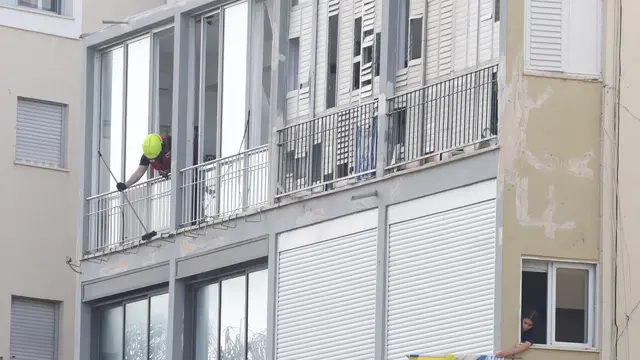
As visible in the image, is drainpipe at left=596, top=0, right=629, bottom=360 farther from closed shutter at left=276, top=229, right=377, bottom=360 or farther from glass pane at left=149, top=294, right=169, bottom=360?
glass pane at left=149, top=294, right=169, bottom=360

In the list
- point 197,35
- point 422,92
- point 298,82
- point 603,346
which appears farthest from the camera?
point 197,35

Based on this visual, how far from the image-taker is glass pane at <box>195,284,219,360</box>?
35.2m

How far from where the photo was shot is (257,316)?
3419cm

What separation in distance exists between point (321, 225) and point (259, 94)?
3.06m

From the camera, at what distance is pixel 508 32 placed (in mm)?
29500

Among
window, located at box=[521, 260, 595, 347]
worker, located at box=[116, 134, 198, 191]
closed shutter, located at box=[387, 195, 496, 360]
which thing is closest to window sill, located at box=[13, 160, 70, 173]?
worker, located at box=[116, 134, 198, 191]

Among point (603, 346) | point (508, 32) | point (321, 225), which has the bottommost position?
point (603, 346)

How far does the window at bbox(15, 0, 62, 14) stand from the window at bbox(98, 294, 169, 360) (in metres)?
7.97

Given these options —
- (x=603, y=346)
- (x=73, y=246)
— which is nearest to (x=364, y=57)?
(x=603, y=346)

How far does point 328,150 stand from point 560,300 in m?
5.17

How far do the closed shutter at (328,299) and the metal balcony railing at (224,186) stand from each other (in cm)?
157

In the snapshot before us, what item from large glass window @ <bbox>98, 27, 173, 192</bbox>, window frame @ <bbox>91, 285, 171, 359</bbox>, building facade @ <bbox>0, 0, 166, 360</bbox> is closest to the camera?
window frame @ <bbox>91, 285, 171, 359</bbox>

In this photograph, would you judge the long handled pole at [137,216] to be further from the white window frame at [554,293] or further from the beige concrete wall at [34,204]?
the white window frame at [554,293]

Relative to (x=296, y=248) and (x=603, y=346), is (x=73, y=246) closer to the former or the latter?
(x=296, y=248)
